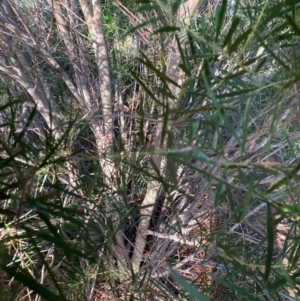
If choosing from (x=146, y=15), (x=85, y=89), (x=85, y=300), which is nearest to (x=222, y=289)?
(x=85, y=300)

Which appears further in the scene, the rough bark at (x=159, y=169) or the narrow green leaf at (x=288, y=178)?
the rough bark at (x=159, y=169)

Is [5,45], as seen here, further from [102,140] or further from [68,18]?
[102,140]

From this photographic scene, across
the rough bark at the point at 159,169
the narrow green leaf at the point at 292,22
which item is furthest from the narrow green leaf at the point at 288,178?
the rough bark at the point at 159,169

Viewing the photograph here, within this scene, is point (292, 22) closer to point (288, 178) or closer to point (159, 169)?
point (288, 178)

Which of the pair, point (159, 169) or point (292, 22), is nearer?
point (292, 22)

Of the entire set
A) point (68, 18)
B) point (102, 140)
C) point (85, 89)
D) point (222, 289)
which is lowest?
point (222, 289)

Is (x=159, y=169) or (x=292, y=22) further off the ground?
(x=292, y=22)

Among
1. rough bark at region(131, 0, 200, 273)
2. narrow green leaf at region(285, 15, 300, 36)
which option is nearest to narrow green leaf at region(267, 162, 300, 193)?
Result: narrow green leaf at region(285, 15, 300, 36)

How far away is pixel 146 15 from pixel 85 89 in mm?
241

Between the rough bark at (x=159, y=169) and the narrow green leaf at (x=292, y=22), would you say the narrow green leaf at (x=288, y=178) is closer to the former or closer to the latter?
the narrow green leaf at (x=292, y=22)

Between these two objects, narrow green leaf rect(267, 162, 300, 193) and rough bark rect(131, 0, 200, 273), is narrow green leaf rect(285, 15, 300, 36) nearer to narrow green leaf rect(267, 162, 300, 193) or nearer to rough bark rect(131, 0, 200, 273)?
narrow green leaf rect(267, 162, 300, 193)

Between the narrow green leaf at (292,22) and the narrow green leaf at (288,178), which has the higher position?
the narrow green leaf at (292,22)

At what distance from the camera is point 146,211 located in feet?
3.11

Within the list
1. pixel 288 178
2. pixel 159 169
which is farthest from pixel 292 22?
pixel 159 169
